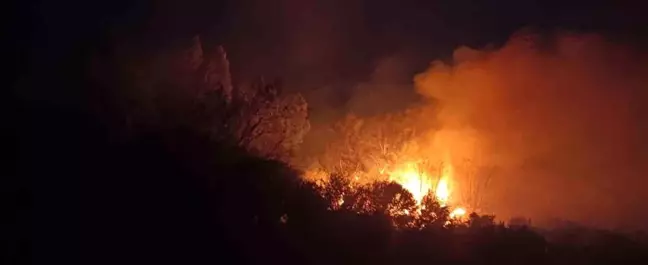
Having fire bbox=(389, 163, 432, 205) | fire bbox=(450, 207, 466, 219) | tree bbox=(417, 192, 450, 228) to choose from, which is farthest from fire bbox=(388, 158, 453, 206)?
tree bbox=(417, 192, 450, 228)

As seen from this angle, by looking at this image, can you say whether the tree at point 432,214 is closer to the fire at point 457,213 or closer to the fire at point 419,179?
the fire at point 457,213

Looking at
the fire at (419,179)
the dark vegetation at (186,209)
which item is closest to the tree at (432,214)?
the dark vegetation at (186,209)

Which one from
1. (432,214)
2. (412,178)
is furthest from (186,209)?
(412,178)

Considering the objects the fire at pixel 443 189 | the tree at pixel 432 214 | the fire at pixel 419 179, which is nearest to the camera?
the tree at pixel 432 214

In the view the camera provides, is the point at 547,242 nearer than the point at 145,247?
No

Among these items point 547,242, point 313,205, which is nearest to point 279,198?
point 313,205

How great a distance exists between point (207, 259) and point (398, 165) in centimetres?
2298

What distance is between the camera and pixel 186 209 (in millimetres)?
24500

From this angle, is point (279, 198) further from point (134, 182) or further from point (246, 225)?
point (134, 182)

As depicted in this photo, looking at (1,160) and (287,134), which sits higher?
(287,134)

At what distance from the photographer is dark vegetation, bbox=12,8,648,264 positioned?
23469mm

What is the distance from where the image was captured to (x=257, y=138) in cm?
3584

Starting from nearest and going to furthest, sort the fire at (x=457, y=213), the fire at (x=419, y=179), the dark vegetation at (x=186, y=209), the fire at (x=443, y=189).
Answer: the dark vegetation at (x=186, y=209), the fire at (x=457, y=213), the fire at (x=419, y=179), the fire at (x=443, y=189)

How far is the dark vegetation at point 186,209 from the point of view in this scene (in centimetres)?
2347
